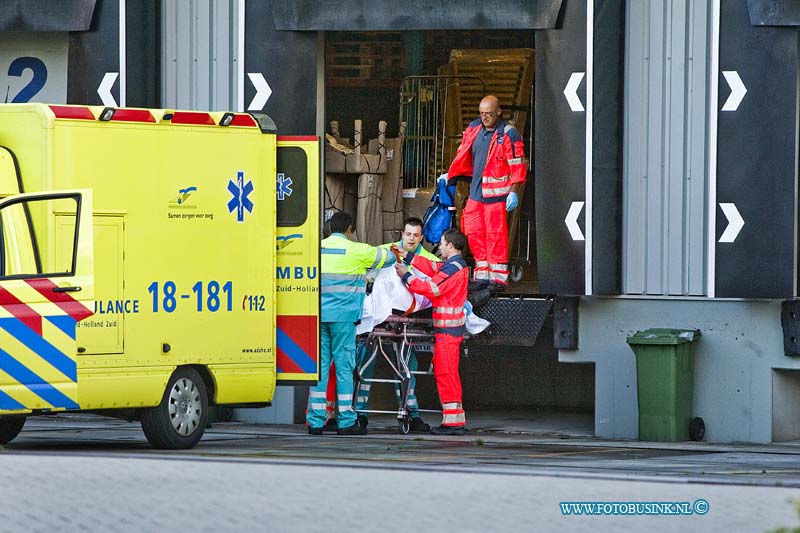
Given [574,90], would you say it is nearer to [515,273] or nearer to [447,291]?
[447,291]

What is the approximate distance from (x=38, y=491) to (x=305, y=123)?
26.3 feet

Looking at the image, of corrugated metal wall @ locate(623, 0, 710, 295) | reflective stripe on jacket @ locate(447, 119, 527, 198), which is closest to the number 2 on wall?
reflective stripe on jacket @ locate(447, 119, 527, 198)

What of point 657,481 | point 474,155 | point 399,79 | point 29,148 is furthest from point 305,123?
point 657,481

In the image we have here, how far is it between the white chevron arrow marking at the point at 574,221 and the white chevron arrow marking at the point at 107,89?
478cm

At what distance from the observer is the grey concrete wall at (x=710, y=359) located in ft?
50.1

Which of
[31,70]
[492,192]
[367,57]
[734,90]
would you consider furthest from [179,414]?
[367,57]

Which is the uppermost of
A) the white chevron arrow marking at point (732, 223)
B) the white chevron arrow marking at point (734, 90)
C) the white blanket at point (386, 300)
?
the white chevron arrow marking at point (734, 90)

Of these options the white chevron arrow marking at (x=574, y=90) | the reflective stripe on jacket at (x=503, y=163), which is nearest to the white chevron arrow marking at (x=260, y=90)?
the reflective stripe on jacket at (x=503, y=163)

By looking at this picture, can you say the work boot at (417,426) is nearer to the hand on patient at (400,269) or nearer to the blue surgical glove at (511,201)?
the hand on patient at (400,269)

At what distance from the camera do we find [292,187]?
1419 centimetres

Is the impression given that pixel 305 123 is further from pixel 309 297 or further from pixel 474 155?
pixel 309 297

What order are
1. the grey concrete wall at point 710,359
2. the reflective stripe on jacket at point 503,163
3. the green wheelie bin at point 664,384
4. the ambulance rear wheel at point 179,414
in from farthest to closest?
the reflective stripe on jacket at point 503,163 < the grey concrete wall at point 710,359 < the green wheelie bin at point 664,384 < the ambulance rear wheel at point 179,414

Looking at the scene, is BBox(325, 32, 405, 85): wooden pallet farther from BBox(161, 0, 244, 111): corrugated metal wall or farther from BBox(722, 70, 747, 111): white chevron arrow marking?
BBox(722, 70, 747, 111): white chevron arrow marking

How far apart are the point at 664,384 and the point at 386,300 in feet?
8.68
